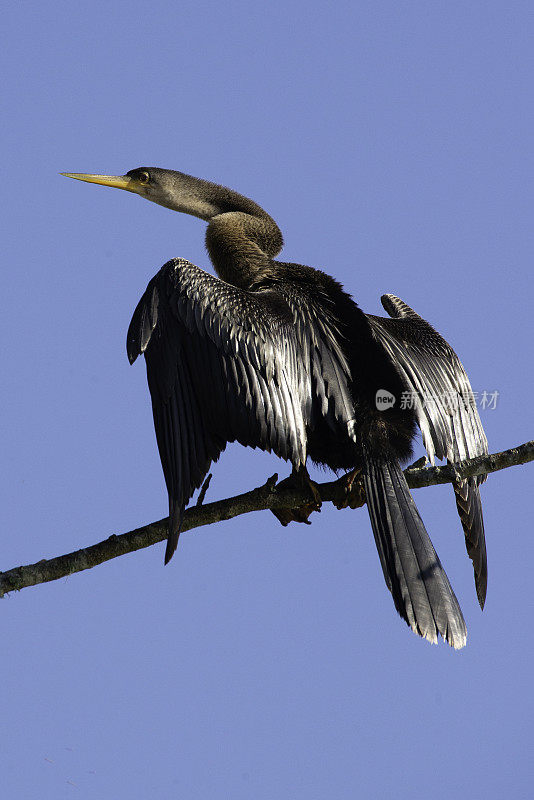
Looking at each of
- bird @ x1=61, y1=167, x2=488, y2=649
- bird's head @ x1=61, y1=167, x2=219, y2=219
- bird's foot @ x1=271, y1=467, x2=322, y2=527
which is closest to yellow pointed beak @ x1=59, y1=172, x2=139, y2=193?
bird's head @ x1=61, y1=167, x2=219, y2=219

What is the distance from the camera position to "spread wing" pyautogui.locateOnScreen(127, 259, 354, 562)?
12.1ft

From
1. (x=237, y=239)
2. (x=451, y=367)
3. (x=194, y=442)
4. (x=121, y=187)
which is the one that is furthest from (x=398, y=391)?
(x=121, y=187)

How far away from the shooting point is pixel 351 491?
3973 mm

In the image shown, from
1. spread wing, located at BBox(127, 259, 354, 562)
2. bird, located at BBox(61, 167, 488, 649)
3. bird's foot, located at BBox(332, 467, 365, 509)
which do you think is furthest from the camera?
bird's foot, located at BBox(332, 467, 365, 509)

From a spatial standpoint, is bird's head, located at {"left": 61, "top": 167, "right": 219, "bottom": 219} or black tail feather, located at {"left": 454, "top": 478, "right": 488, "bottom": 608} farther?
bird's head, located at {"left": 61, "top": 167, "right": 219, "bottom": 219}

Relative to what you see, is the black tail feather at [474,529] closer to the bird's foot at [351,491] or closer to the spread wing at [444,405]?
the spread wing at [444,405]

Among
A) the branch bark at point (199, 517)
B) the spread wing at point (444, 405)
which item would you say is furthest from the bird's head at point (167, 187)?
the branch bark at point (199, 517)

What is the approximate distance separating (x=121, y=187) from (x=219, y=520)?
3.40 m

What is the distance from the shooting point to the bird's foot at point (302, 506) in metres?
3.78

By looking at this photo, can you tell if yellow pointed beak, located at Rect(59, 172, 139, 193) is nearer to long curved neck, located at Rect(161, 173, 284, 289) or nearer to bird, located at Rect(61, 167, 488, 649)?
long curved neck, located at Rect(161, 173, 284, 289)

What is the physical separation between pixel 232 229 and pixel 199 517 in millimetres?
2263

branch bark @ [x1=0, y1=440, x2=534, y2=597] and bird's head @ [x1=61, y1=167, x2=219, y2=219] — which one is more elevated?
bird's head @ [x1=61, y1=167, x2=219, y2=219]

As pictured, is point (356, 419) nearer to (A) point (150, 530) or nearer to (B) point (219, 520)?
(B) point (219, 520)

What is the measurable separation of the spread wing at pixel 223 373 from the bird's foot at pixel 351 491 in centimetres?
29
